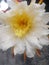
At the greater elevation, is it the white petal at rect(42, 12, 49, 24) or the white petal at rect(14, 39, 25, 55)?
the white petal at rect(42, 12, 49, 24)

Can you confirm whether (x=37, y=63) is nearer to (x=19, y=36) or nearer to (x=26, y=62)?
(x=26, y=62)

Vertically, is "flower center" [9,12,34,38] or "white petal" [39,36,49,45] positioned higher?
"flower center" [9,12,34,38]

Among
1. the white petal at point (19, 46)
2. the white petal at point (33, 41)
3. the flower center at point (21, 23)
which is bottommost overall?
the white petal at point (19, 46)

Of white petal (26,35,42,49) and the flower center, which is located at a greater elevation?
the flower center

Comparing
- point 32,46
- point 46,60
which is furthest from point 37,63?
point 32,46

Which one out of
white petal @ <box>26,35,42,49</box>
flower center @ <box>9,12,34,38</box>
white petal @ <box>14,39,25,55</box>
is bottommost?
white petal @ <box>14,39,25,55</box>

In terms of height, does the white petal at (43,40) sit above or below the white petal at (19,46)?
above
